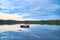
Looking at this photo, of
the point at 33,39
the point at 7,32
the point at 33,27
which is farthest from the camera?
the point at 33,27

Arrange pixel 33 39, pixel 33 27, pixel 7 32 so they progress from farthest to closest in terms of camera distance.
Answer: pixel 33 27
pixel 7 32
pixel 33 39

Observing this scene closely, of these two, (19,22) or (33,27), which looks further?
(33,27)

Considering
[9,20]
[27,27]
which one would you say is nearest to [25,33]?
[27,27]

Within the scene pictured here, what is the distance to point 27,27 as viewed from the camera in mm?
2896

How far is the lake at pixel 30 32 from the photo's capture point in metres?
2.59

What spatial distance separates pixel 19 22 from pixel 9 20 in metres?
0.18

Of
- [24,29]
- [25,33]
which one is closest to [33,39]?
[25,33]

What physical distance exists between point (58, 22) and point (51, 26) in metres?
0.35

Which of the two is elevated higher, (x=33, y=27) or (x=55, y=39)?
(x=33, y=27)

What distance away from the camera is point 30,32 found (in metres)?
2.81

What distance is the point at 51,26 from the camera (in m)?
3.00

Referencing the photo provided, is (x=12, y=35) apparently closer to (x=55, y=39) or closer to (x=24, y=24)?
(x=24, y=24)

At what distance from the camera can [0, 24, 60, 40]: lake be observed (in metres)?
2.59

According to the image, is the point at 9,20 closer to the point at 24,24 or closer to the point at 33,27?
the point at 24,24
